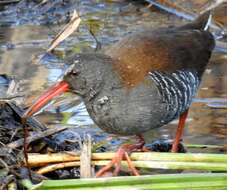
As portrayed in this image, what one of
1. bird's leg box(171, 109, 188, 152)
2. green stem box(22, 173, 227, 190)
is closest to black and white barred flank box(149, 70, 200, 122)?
bird's leg box(171, 109, 188, 152)

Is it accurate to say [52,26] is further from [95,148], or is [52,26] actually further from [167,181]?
[167,181]

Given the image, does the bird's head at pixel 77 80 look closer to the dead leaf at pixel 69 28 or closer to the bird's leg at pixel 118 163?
the bird's leg at pixel 118 163

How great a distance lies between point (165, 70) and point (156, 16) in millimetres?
4280

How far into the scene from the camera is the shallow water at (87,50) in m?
6.35

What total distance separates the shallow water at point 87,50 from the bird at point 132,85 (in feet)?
1.99

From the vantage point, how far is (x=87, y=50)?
27.9ft

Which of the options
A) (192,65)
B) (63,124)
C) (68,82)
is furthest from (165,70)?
(63,124)

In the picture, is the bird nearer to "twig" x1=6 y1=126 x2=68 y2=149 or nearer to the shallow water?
"twig" x1=6 y1=126 x2=68 y2=149

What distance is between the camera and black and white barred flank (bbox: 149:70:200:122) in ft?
17.6

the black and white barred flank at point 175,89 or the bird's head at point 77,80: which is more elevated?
the bird's head at point 77,80

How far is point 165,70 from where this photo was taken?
5.48 metres

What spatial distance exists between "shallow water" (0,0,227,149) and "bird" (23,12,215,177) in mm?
607

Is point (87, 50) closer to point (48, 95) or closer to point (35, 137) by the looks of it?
point (35, 137)

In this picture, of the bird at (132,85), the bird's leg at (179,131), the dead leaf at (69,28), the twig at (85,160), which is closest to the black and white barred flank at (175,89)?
the bird at (132,85)
